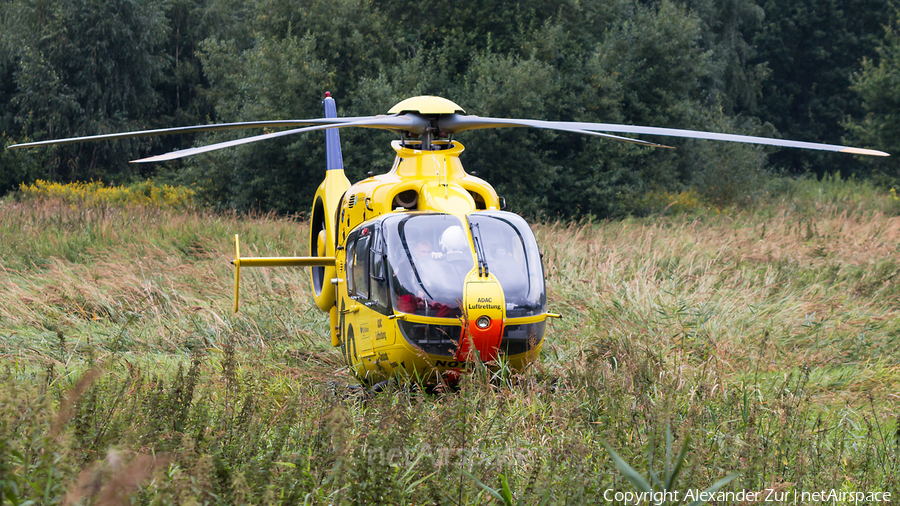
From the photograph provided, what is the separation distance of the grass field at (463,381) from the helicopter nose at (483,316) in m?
0.20

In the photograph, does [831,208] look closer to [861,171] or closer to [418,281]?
[418,281]

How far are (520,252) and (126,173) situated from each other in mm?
27191

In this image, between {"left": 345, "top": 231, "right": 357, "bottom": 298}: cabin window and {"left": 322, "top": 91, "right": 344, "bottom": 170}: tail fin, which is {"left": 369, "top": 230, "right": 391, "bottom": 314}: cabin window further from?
{"left": 322, "top": 91, "right": 344, "bottom": 170}: tail fin

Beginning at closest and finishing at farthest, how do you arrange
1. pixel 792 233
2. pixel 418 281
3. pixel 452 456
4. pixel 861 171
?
pixel 452 456 < pixel 418 281 < pixel 792 233 < pixel 861 171

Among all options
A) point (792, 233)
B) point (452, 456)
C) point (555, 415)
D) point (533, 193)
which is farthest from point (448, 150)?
point (533, 193)

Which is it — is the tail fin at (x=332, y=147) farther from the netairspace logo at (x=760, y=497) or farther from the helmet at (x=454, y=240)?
the netairspace logo at (x=760, y=497)

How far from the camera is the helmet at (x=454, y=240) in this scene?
4664 mm

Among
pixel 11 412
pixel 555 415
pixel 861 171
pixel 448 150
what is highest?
pixel 448 150

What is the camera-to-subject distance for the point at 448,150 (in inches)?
212

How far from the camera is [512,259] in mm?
4695

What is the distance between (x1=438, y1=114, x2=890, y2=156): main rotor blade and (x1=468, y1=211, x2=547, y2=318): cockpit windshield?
0.67m

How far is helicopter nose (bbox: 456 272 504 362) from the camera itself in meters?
4.34

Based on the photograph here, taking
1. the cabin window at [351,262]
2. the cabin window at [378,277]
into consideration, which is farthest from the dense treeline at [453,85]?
the cabin window at [378,277]

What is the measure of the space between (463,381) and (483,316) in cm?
48
